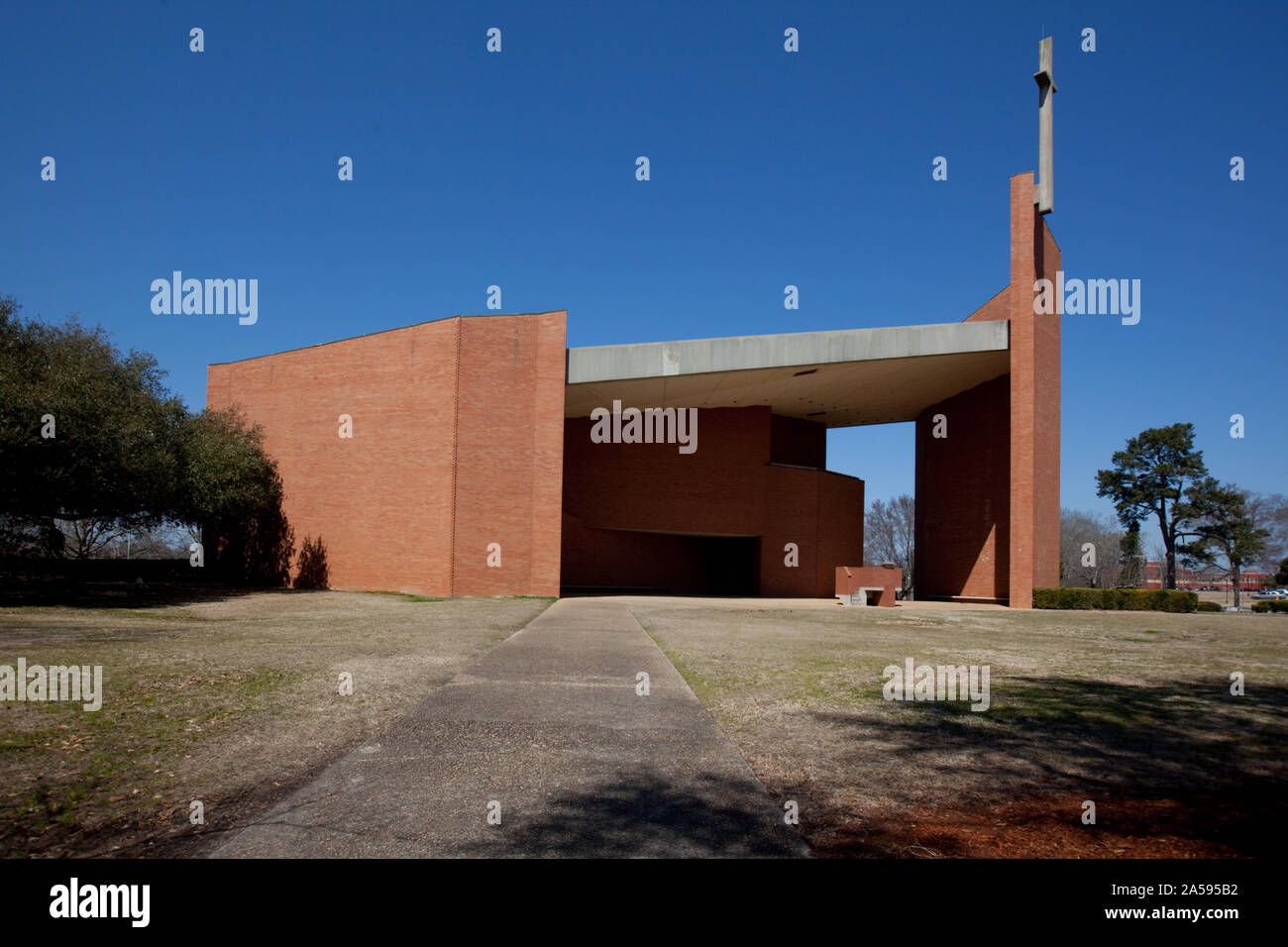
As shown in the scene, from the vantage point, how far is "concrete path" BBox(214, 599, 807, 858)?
344cm

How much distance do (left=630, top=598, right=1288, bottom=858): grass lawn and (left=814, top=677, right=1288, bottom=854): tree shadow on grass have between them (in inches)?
0.7

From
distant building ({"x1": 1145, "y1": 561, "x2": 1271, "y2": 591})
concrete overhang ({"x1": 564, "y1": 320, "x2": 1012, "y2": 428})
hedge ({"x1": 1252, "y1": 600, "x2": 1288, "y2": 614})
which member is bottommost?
distant building ({"x1": 1145, "y1": 561, "x2": 1271, "y2": 591})

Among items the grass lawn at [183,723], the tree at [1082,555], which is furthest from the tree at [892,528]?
the grass lawn at [183,723]

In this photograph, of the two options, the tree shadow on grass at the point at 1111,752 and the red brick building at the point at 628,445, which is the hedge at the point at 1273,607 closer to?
the red brick building at the point at 628,445

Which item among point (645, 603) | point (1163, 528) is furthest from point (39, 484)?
point (1163, 528)

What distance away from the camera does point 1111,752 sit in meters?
5.38

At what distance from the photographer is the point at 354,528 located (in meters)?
26.5

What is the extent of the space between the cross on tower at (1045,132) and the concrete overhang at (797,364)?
4.19 metres

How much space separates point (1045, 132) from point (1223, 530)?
1366 inches

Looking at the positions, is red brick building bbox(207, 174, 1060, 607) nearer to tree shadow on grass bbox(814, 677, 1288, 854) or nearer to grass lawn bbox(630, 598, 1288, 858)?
grass lawn bbox(630, 598, 1288, 858)


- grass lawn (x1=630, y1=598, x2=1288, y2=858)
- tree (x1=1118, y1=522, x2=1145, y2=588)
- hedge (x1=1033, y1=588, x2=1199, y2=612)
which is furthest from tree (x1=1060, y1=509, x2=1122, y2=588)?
grass lawn (x1=630, y1=598, x2=1288, y2=858)
